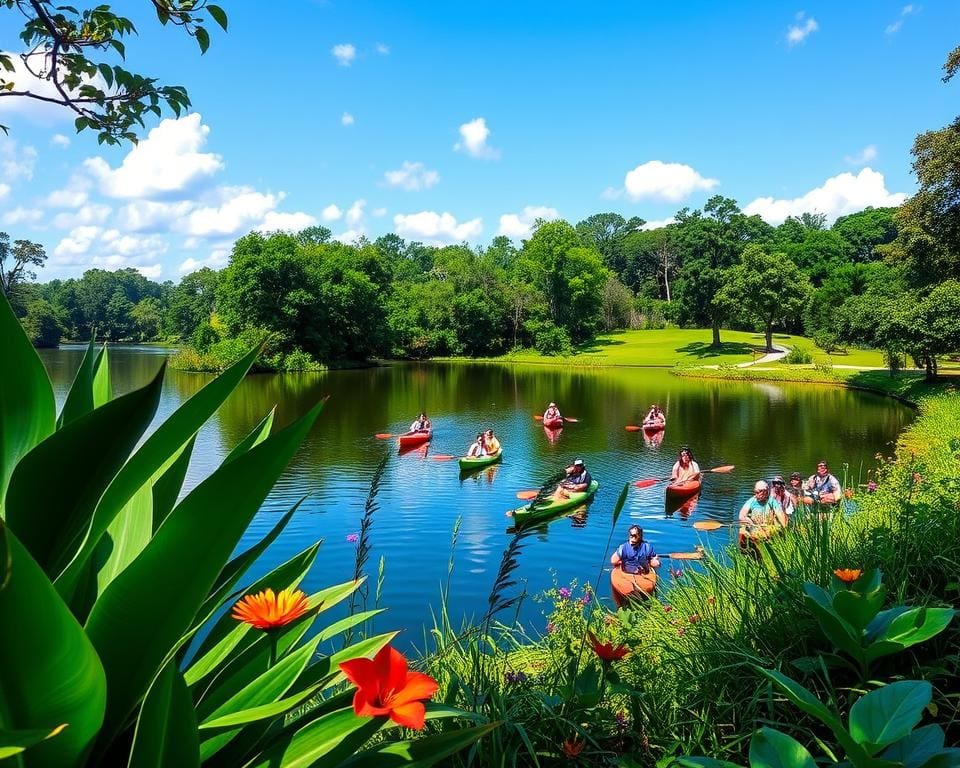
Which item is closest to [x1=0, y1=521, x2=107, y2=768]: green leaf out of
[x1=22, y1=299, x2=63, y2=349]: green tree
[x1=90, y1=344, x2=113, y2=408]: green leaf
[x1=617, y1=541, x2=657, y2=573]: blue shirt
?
[x1=90, y1=344, x2=113, y2=408]: green leaf

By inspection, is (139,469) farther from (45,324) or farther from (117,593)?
→ (45,324)

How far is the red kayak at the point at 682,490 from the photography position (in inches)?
627

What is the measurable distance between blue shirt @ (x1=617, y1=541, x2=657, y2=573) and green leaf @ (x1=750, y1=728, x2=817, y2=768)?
797cm

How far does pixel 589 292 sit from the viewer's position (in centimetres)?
6388

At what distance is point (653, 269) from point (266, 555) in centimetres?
8252

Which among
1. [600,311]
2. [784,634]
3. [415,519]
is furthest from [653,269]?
[784,634]

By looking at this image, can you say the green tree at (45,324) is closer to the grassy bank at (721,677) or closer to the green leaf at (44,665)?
the grassy bank at (721,677)

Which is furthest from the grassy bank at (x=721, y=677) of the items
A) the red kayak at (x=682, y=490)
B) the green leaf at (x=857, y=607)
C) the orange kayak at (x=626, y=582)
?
the red kayak at (x=682, y=490)

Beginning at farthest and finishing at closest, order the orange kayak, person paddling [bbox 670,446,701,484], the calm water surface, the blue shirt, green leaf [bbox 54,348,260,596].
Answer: person paddling [bbox 670,446,701,484]
the calm water surface
the blue shirt
the orange kayak
green leaf [bbox 54,348,260,596]

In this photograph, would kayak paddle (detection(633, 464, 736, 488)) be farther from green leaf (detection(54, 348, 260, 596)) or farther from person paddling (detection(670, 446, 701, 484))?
green leaf (detection(54, 348, 260, 596))

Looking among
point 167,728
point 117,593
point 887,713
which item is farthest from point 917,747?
point 117,593

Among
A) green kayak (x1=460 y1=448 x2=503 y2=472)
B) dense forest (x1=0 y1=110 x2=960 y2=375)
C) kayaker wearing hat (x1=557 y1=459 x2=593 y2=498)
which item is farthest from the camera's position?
dense forest (x1=0 y1=110 x2=960 y2=375)

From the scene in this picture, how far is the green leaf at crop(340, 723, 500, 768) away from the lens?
4.79ft

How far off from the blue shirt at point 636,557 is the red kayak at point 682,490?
260 inches
